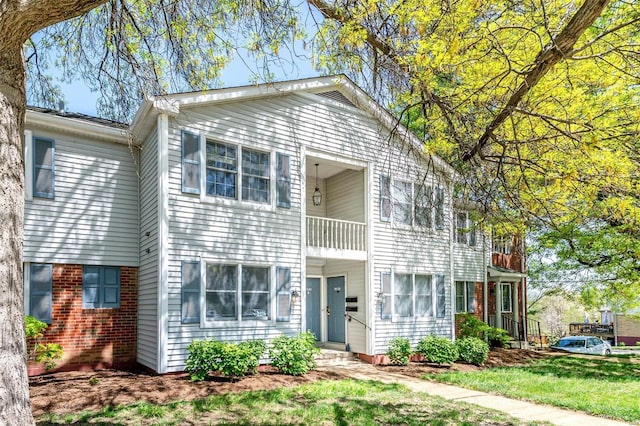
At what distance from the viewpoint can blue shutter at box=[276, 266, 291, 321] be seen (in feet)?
40.9

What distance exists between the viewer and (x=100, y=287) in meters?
11.9

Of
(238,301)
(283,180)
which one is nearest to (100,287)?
(238,301)

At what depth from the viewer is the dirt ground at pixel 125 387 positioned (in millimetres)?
8359

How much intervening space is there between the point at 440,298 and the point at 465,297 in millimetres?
3337

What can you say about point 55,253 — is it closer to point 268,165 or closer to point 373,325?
point 268,165

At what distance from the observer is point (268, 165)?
12898 millimetres

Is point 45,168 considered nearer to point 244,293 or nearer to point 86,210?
point 86,210

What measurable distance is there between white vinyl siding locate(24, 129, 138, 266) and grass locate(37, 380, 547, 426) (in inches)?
186

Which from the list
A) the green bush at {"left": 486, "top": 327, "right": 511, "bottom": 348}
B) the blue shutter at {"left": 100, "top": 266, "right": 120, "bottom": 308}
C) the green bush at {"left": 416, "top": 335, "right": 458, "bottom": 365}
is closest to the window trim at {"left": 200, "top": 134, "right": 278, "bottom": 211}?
the blue shutter at {"left": 100, "top": 266, "right": 120, "bottom": 308}

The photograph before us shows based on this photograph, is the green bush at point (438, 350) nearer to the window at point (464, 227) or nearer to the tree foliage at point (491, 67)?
the window at point (464, 227)

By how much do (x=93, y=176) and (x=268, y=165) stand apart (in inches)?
160

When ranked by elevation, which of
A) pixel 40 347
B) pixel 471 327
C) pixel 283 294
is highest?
pixel 283 294

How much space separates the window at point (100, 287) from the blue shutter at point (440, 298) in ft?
30.1

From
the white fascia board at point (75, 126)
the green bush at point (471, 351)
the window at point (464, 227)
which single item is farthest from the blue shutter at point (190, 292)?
the window at point (464, 227)
